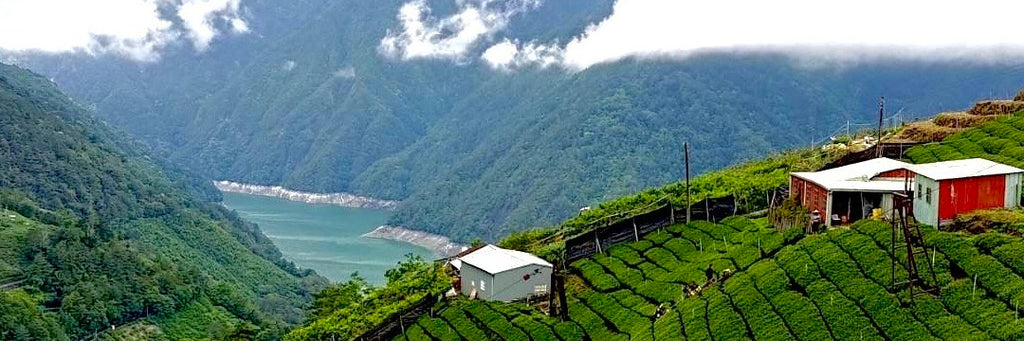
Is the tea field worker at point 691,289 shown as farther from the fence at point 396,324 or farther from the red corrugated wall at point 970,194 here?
the fence at point 396,324

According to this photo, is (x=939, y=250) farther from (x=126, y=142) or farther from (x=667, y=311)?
(x=126, y=142)

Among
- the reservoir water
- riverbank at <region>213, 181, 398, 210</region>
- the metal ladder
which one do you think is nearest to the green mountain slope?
the metal ladder

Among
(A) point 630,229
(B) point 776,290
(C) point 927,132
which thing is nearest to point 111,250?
(A) point 630,229

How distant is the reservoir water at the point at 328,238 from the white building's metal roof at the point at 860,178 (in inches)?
2686

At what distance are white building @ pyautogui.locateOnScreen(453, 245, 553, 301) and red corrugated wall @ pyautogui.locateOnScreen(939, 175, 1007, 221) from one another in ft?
38.1

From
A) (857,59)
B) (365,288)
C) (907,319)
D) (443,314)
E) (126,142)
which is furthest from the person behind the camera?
(126,142)

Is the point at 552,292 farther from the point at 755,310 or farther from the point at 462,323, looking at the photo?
the point at 755,310

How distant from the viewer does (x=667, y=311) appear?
88.3 ft

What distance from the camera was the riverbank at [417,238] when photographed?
427 ft

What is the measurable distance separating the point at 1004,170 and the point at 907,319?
7.98m

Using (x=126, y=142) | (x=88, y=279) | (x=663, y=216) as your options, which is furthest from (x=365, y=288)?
(x=126, y=142)

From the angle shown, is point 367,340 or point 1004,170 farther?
point 367,340

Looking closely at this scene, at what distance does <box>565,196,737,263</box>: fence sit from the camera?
3584cm

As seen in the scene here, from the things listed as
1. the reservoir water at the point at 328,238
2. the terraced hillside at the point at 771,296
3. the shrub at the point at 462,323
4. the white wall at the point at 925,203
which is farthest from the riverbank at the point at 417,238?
the white wall at the point at 925,203
